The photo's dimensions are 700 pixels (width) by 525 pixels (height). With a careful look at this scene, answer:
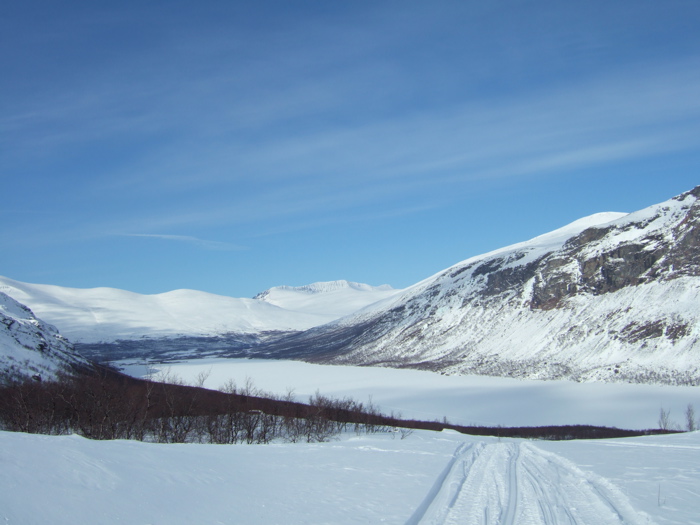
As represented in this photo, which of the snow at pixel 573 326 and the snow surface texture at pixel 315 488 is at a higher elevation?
the snow at pixel 573 326

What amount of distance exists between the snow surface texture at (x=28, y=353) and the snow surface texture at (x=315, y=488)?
4544cm

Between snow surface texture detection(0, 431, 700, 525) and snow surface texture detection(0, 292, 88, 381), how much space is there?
45.4 m

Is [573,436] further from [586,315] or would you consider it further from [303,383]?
[586,315]

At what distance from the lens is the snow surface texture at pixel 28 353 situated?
59000 millimetres

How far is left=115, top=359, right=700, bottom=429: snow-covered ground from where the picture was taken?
7394 centimetres

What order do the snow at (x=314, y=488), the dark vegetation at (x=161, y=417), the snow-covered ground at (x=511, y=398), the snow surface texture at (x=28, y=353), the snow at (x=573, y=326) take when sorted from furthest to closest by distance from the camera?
1. the snow at (x=573, y=326)
2. the snow-covered ground at (x=511, y=398)
3. the snow surface texture at (x=28, y=353)
4. the dark vegetation at (x=161, y=417)
5. the snow at (x=314, y=488)

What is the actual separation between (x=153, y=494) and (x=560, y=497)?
11.2 m

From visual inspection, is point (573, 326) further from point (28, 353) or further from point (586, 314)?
point (28, 353)

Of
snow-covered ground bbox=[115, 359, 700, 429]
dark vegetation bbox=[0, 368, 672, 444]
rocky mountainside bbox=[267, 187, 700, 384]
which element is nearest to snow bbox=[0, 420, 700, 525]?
dark vegetation bbox=[0, 368, 672, 444]

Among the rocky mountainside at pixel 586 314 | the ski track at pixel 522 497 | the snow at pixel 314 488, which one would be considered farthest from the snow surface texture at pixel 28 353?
the rocky mountainside at pixel 586 314

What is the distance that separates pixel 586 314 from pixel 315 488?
134323mm

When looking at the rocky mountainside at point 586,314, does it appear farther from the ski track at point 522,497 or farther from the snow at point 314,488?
the snow at point 314,488

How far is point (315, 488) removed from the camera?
16219 millimetres

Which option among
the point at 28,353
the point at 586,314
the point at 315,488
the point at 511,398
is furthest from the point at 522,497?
the point at 586,314
